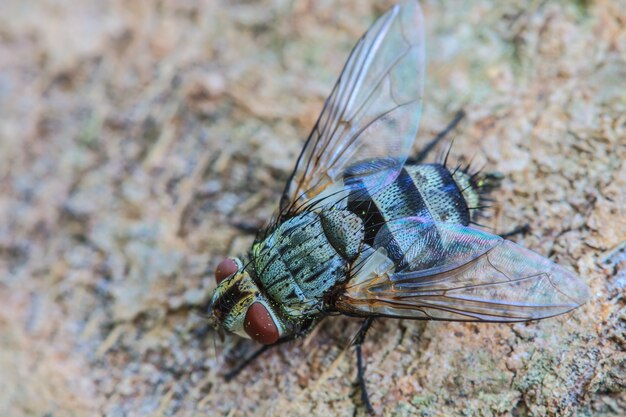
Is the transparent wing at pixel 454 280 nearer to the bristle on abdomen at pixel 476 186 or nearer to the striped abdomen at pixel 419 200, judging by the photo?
the striped abdomen at pixel 419 200

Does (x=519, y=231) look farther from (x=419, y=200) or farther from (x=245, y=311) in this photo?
(x=245, y=311)

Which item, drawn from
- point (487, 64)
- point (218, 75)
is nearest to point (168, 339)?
point (218, 75)

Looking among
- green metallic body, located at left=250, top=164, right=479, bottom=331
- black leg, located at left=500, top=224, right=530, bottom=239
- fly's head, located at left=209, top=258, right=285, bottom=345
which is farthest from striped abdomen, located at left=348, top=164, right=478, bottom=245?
fly's head, located at left=209, top=258, right=285, bottom=345

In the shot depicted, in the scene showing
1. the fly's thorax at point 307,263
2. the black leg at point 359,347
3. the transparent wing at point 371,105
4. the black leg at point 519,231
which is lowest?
the black leg at point 359,347

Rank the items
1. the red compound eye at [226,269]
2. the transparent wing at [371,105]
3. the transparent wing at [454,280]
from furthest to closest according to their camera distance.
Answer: the transparent wing at [371,105], the red compound eye at [226,269], the transparent wing at [454,280]

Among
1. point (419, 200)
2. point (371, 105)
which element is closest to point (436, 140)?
point (371, 105)

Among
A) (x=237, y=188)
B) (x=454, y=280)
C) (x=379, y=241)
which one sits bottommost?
(x=454, y=280)

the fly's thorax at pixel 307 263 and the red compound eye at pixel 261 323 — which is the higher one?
the fly's thorax at pixel 307 263

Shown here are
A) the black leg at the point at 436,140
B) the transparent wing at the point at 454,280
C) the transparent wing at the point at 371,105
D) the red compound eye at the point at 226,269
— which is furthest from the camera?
the black leg at the point at 436,140

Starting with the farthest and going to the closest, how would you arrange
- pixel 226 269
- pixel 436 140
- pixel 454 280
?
pixel 436 140, pixel 226 269, pixel 454 280

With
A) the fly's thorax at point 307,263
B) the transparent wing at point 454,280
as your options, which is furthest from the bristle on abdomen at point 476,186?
the fly's thorax at point 307,263
